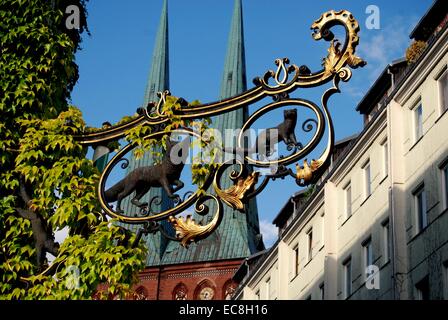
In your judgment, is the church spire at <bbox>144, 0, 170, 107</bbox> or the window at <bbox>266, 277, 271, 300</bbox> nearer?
the window at <bbox>266, 277, 271, 300</bbox>

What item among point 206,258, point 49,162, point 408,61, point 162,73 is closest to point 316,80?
point 49,162

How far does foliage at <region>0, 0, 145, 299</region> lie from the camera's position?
827cm

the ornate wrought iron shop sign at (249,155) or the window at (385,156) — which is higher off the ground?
the window at (385,156)

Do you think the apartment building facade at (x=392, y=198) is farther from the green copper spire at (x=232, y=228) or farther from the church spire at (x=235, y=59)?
the church spire at (x=235, y=59)

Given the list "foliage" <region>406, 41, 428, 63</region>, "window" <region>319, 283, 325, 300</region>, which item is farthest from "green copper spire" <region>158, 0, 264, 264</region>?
"foliage" <region>406, 41, 428, 63</region>

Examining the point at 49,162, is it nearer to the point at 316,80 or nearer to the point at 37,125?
the point at 37,125

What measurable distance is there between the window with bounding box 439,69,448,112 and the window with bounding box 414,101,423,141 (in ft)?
7.61

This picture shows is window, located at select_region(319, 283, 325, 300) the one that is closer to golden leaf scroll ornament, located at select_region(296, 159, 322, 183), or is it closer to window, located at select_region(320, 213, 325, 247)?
window, located at select_region(320, 213, 325, 247)

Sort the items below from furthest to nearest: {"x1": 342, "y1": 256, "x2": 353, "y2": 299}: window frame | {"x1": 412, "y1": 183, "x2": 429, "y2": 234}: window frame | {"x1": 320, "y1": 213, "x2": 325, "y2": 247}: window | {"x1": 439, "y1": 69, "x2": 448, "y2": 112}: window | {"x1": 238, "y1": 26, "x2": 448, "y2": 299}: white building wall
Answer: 1. {"x1": 320, "y1": 213, "x2": 325, "y2": 247}: window
2. {"x1": 342, "y1": 256, "x2": 353, "y2": 299}: window frame
3. {"x1": 412, "y1": 183, "x2": 429, "y2": 234}: window frame
4. {"x1": 439, "y1": 69, "x2": 448, "y2": 112}: window
5. {"x1": 238, "y1": 26, "x2": 448, "y2": 299}: white building wall

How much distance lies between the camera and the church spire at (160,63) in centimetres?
10081

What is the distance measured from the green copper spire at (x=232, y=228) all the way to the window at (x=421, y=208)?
52223 millimetres

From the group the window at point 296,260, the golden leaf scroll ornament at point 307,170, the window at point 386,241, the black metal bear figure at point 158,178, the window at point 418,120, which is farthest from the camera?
the window at point 296,260

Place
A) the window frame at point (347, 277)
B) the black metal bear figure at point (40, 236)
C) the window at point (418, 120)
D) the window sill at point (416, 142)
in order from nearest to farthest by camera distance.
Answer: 1. the black metal bear figure at point (40, 236)
2. the window sill at point (416, 142)
3. the window at point (418, 120)
4. the window frame at point (347, 277)

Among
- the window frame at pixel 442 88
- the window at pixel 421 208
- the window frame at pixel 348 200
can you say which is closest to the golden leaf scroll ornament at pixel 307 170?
the window frame at pixel 442 88
